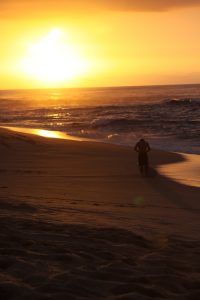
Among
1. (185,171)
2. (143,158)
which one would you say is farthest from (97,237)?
(185,171)

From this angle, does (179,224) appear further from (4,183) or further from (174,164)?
(174,164)

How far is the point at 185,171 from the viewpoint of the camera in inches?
602

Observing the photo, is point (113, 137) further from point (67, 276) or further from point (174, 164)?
point (67, 276)

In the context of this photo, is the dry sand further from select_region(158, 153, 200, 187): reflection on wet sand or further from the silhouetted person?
select_region(158, 153, 200, 187): reflection on wet sand

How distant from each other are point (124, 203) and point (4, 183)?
11.4 feet

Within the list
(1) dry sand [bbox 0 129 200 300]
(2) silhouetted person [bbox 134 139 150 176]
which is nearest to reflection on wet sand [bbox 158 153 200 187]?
(1) dry sand [bbox 0 129 200 300]

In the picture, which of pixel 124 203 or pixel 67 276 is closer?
pixel 67 276

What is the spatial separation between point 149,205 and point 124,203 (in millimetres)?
508

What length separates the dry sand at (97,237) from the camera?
436cm

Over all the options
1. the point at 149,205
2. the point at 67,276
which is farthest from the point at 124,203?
the point at 67,276

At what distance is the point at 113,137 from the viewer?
29.9m

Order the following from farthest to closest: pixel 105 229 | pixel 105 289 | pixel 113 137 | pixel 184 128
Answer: pixel 184 128 < pixel 113 137 < pixel 105 229 < pixel 105 289

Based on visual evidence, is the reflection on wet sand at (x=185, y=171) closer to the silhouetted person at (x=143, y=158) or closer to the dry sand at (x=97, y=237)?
the dry sand at (x=97, y=237)

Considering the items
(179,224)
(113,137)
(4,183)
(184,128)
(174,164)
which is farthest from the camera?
(184,128)
